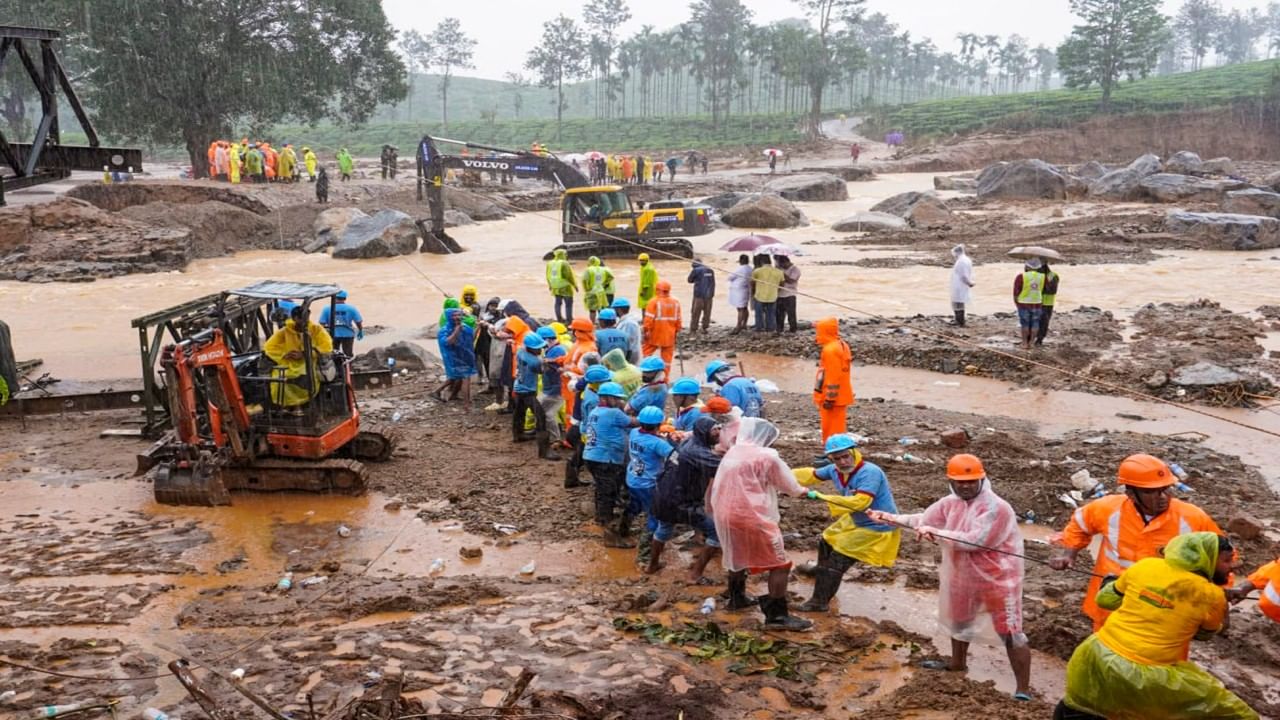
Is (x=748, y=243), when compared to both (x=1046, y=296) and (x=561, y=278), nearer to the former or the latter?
(x=561, y=278)

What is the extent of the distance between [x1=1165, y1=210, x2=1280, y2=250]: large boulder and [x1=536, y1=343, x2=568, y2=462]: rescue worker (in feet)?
73.6

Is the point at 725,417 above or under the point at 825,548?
above

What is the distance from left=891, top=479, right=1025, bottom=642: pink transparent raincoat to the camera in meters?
5.69

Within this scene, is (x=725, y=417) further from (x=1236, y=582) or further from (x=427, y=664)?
(x=1236, y=582)

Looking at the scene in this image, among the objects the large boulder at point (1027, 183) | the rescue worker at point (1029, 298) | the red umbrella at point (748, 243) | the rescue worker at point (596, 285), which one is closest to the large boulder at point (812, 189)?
the large boulder at point (1027, 183)

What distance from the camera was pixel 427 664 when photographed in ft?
20.3

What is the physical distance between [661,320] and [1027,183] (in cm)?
2984

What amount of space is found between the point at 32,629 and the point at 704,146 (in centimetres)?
6883

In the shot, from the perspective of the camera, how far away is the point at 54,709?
5.50 metres

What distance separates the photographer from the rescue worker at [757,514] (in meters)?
6.62

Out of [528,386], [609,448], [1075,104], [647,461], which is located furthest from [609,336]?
[1075,104]

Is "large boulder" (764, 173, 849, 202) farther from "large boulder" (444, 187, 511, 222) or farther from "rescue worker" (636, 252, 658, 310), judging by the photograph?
"rescue worker" (636, 252, 658, 310)

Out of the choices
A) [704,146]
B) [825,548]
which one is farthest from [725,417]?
[704,146]

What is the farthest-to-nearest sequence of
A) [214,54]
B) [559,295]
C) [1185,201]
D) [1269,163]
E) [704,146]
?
1. [704,146]
2. [1269,163]
3. [214,54]
4. [1185,201]
5. [559,295]
